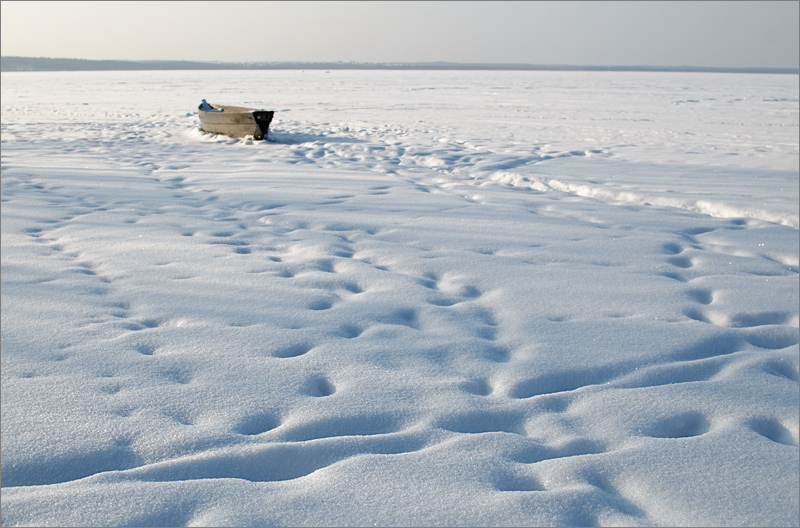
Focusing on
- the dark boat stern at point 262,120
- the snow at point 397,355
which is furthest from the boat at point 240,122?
the snow at point 397,355

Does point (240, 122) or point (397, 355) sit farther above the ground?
point (240, 122)

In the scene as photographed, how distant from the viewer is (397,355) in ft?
8.41

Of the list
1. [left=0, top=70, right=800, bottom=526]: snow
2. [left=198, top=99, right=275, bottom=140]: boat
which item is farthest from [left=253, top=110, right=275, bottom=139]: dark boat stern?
[left=0, top=70, right=800, bottom=526]: snow

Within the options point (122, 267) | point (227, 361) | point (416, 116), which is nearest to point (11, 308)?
point (122, 267)

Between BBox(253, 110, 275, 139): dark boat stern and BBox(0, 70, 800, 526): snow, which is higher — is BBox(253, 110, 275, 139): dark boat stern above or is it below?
above

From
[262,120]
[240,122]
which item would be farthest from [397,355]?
[240,122]

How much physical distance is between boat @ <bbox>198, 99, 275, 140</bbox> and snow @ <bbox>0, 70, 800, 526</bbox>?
4.38 metres

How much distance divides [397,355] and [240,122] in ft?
30.2

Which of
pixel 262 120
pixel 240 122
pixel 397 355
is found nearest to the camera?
pixel 397 355

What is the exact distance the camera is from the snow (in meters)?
1.68

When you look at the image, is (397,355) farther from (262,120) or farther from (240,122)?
(240,122)

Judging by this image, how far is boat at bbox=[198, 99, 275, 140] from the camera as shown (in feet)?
34.4

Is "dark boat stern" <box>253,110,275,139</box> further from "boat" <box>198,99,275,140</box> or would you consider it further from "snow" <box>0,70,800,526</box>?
"snow" <box>0,70,800,526</box>

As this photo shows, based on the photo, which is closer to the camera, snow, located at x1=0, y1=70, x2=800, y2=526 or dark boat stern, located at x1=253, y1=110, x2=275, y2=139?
snow, located at x1=0, y1=70, x2=800, y2=526
